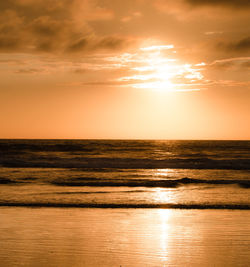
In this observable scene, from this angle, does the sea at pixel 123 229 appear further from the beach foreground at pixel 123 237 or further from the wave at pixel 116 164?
the wave at pixel 116 164

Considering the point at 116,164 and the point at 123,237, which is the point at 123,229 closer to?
the point at 123,237

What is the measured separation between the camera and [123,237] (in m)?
8.44

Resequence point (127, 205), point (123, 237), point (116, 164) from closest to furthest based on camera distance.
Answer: point (123, 237), point (127, 205), point (116, 164)

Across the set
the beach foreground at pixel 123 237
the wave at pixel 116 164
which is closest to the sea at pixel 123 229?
the beach foreground at pixel 123 237

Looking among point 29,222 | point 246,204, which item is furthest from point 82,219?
point 246,204

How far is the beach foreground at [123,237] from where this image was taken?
273 inches

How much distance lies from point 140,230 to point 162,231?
534 millimetres

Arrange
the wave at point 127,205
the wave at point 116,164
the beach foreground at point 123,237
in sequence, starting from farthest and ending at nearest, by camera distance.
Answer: the wave at point 116,164, the wave at point 127,205, the beach foreground at point 123,237

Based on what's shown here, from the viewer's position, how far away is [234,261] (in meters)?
6.82

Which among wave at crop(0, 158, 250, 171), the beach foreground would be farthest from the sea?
wave at crop(0, 158, 250, 171)

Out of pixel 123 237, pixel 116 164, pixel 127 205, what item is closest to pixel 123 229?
pixel 123 237

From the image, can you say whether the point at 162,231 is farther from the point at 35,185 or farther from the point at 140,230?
the point at 35,185

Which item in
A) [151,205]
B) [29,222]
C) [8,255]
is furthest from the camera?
[151,205]

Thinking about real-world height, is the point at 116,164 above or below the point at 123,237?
below
